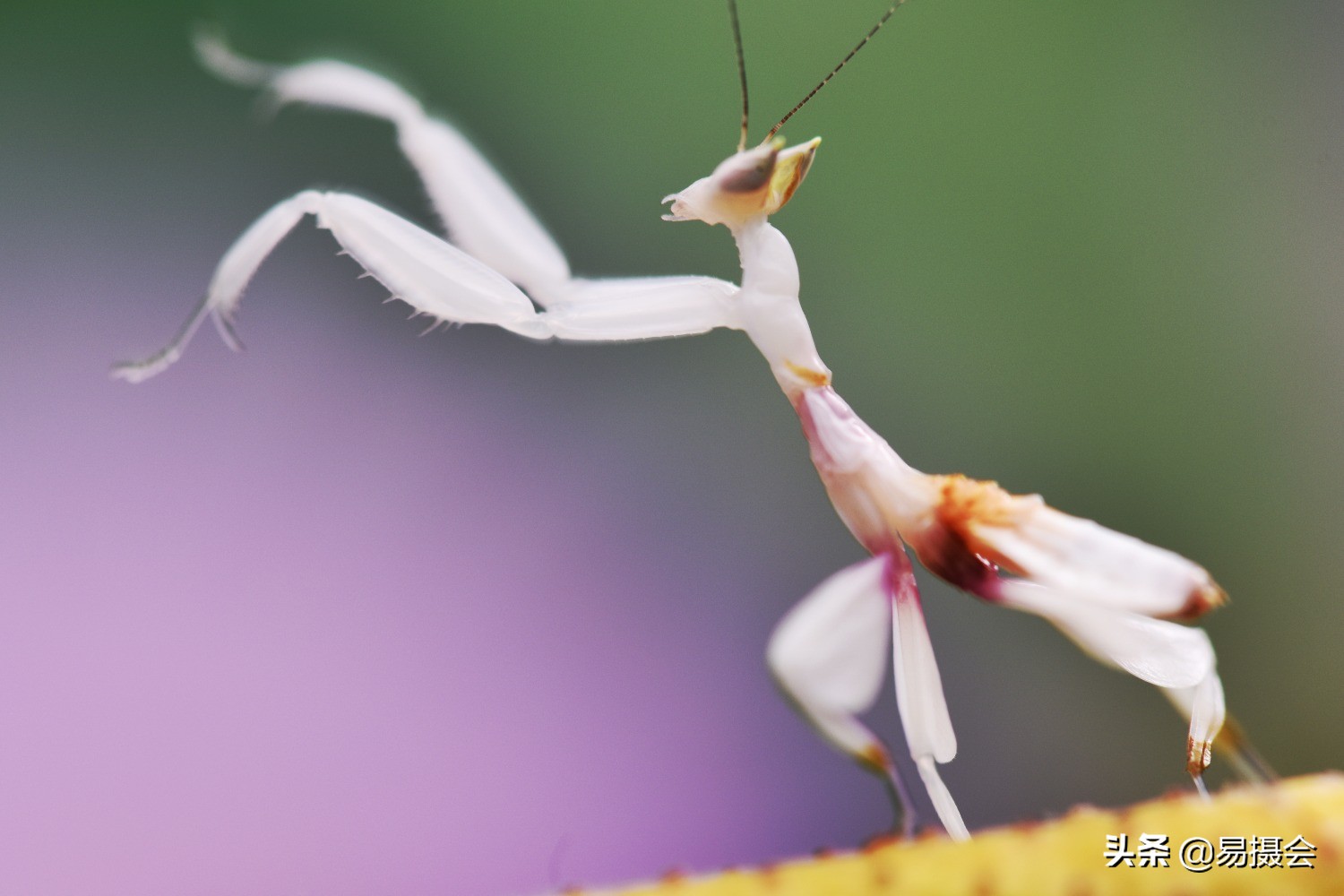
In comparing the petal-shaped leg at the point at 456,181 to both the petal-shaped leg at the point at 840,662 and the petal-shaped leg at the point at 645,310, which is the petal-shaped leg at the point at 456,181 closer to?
the petal-shaped leg at the point at 645,310

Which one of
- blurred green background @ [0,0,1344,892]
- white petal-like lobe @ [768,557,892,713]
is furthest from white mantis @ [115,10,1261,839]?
blurred green background @ [0,0,1344,892]

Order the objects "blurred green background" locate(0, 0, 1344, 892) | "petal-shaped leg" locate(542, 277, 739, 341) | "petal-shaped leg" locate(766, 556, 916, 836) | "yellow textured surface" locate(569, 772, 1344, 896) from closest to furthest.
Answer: "yellow textured surface" locate(569, 772, 1344, 896), "petal-shaped leg" locate(766, 556, 916, 836), "petal-shaped leg" locate(542, 277, 739, 341), "blurred green background" locate(0, 0, 1344, 892)

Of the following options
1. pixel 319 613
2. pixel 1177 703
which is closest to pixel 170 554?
pixel 319 613

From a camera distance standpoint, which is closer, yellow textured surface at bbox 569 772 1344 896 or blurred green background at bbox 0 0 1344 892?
yellow textured surface at bbox 569 772 1344 896

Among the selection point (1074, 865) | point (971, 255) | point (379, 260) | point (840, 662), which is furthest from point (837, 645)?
point (971, 255)

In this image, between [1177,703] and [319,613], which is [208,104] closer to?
[319,613]

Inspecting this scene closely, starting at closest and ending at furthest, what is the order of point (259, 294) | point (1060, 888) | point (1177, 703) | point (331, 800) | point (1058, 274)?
1. point (1060, 888)
2. point (1177, 703)
3. point (331, 800)
4. point (259, 294)
5. point (1058, 274)

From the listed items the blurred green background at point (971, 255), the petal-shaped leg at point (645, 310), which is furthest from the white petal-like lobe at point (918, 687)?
the blurred green background at point (971, 255)

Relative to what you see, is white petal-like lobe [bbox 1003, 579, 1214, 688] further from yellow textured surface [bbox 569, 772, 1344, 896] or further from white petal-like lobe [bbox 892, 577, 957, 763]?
yellow textured surface [bbox 569, 772, 1344, 896]

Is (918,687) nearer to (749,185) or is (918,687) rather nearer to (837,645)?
(837,645)

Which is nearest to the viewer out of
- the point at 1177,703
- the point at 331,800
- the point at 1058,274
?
the point at 1177,703
